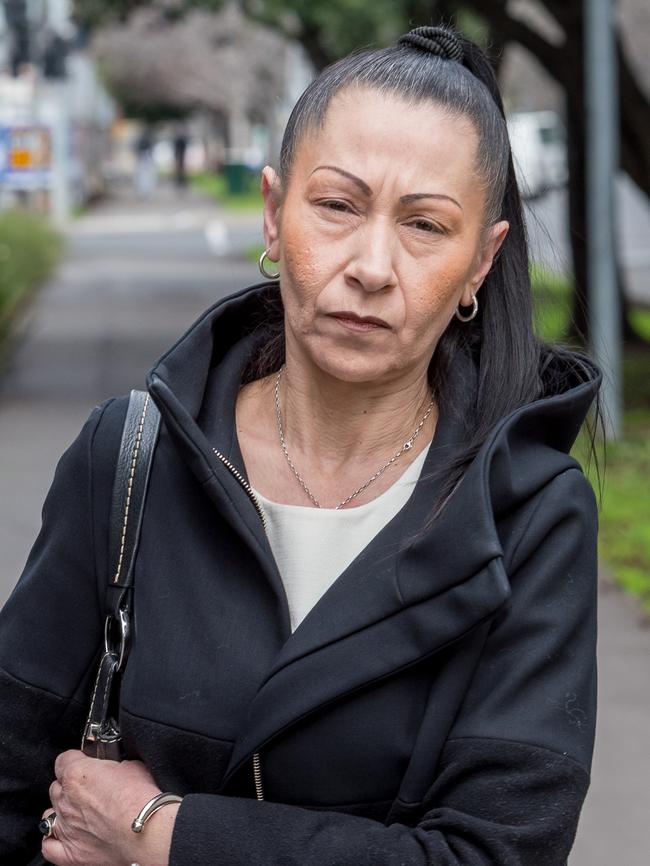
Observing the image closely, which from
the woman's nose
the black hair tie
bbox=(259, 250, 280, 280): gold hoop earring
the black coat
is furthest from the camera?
bbox=(259, 250, 280, 280): gold hoop earring

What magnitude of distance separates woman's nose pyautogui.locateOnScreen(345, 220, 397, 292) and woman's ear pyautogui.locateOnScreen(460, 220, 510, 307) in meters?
0.17

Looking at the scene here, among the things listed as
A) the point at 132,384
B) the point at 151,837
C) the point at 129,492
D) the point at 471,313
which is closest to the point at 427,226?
the point at 471,313

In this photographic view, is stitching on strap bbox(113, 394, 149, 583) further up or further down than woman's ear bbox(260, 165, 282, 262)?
further down

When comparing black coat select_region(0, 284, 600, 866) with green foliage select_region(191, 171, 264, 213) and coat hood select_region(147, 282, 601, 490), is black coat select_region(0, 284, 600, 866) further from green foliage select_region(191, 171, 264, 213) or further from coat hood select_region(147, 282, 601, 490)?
green foliage select_region(191, 171, 264, 213)

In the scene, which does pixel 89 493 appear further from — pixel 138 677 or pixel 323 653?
pixel 323 653

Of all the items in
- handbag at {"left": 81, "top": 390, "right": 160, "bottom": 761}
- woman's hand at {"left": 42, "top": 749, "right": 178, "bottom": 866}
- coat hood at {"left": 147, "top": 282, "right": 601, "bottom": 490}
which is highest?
coat hood at {"left": 147, "top": 282, "right": 601, "bottom": 490}

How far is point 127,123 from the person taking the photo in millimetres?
106125

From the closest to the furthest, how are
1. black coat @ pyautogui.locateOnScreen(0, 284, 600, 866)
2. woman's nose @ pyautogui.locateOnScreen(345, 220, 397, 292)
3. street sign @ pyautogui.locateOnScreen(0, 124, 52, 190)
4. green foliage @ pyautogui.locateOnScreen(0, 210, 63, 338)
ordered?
black coat @ pyautogui.locateOnScreen(0, 284, 600, 866) < woman's nose @ pyautogui.locateOnScreen(345, 220, 397, 292) < green foliage @ pyautogui.locateOnScreen(0, 210, 63, 338) < street sign @ pyautogui.locateOnScreen(0, 124, 52, 190)

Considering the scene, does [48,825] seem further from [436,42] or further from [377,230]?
[436,42]

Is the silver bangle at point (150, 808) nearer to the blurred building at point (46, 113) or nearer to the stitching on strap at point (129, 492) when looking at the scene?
the stitching on strap at point (129, 492)

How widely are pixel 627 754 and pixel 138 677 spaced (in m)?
3.65

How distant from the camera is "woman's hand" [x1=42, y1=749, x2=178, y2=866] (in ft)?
6.46

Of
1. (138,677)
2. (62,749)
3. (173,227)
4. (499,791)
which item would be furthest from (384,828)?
(173,227)

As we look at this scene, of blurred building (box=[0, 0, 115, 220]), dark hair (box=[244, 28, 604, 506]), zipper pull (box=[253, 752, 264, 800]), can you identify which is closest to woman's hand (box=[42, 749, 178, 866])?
zipper pull (box=[253, 752, 264, 800])
